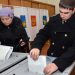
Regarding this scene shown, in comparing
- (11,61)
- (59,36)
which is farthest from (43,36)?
(11,61)

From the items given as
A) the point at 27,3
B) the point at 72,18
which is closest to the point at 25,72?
the point at 72,18

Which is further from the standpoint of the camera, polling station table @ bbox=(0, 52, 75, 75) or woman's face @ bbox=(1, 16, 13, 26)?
woman's face @ bbox=(1, 16, 13, 26)

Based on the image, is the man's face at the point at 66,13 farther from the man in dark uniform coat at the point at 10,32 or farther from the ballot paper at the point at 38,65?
the man in dark uniform coat at the point at 10,32

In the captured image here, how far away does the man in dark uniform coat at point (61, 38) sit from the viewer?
5.22 feet

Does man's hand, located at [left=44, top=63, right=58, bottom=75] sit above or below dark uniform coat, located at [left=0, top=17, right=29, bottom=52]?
below

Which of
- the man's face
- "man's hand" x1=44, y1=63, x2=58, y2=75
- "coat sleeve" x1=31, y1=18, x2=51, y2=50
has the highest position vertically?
the man's face

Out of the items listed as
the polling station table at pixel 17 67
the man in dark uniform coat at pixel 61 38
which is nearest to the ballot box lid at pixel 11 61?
the polling station table at pixel 17 67

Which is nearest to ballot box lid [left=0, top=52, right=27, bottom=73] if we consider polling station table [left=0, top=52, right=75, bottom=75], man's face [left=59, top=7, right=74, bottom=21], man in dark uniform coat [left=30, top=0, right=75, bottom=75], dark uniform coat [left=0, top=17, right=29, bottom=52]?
polling station table [left=0, top=52, right=75, bottom=75]

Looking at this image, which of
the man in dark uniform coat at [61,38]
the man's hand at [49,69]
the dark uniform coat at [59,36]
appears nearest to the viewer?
the man's hand at [49,69]

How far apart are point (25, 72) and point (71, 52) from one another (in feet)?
1.35

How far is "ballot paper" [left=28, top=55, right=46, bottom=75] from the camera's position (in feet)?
4.99

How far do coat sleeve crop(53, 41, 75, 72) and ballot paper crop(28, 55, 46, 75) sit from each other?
0.11 m

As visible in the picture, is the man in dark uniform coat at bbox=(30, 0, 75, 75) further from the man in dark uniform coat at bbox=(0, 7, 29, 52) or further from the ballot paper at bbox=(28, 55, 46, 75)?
the man in dark uniform coat at bbox=(0, 7, 29, 52)

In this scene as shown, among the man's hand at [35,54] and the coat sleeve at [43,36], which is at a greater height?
the coat sleeve at [43,36]
